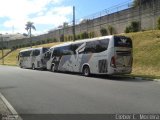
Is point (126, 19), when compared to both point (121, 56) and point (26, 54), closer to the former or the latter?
point (26, 54)

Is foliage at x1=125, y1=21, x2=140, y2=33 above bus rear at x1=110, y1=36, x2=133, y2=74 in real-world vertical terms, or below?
above

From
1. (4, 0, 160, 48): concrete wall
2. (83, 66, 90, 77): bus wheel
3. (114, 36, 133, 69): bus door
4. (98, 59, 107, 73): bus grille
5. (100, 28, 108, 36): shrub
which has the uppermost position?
(4, 0, 160, 48): concrete wall

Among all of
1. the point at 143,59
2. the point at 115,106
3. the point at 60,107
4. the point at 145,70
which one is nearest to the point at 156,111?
the point at 115,106

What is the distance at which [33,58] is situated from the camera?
162 ft

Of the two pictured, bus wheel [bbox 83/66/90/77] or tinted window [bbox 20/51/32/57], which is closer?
bus wheel [bbox 83/66/90/77]

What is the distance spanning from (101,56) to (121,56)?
1559 millimetres

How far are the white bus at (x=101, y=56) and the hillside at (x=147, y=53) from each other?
4.43m

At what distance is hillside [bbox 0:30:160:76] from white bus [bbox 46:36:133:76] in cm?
443

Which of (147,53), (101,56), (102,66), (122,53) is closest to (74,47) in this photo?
(101,56)

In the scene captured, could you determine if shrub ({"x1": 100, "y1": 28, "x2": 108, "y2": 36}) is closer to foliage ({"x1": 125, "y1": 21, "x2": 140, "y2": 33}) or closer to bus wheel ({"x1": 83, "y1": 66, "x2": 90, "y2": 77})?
foliage ({"x1": 125, "y1": 21, "x2": 140, "y2": 33})

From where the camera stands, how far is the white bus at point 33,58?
4583 centimetres

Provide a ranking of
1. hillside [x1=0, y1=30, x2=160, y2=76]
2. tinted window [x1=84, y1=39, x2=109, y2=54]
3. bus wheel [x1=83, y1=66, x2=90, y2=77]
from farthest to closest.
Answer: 1. hillside [x1=0, y1=30, x2=160, y2=76]
2. bus wheel [x1=83, y1=66, x2=90, y2=77]
3. tinted window [x1=84, y1=39, x2=109, y2=54]

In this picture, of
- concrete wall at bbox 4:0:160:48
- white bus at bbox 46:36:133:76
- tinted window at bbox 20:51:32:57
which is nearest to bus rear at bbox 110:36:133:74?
white bus at bbox 46:36:133:76

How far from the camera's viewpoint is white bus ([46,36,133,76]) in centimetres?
2647
